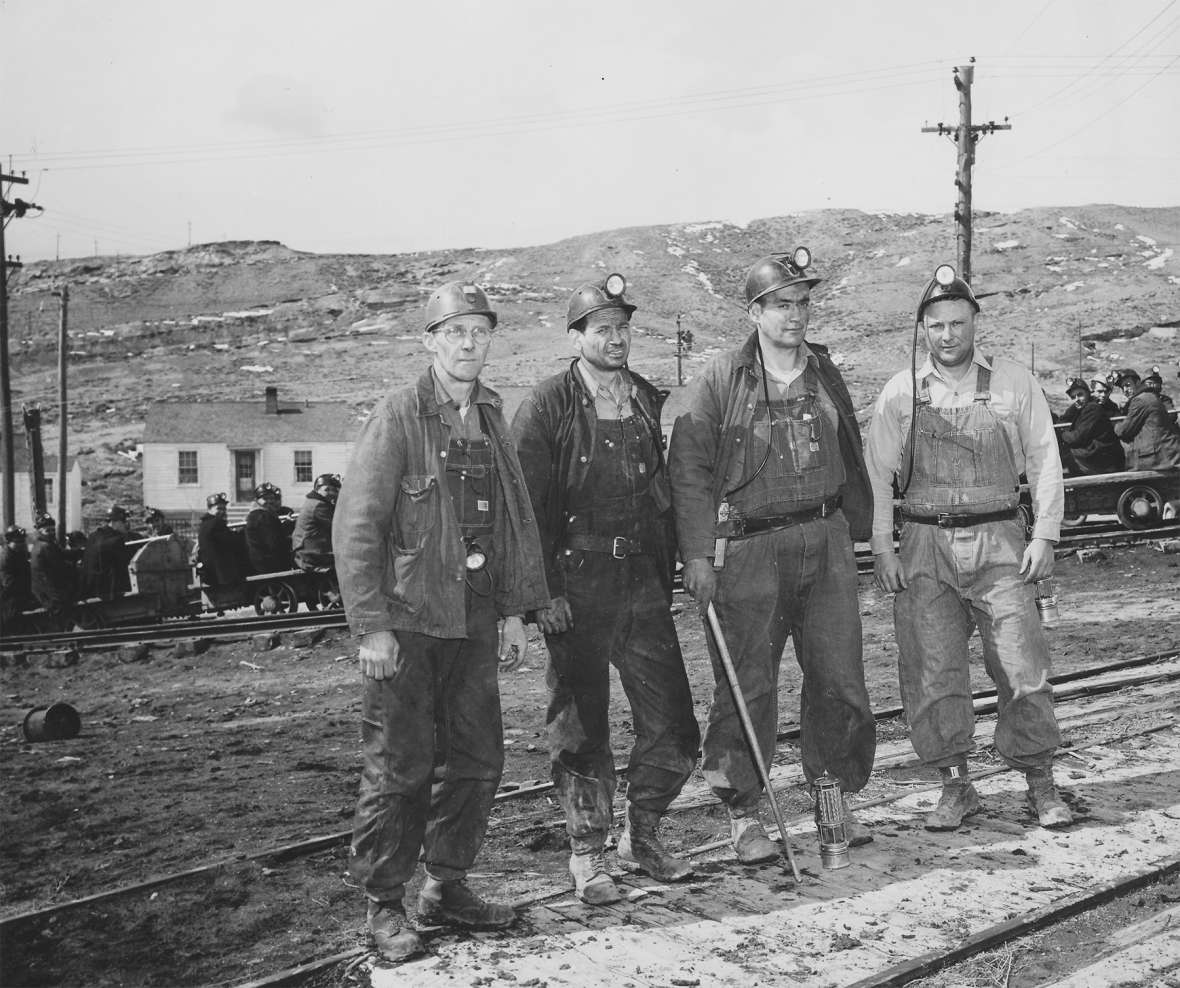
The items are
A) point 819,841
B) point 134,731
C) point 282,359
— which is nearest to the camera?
point 819,841

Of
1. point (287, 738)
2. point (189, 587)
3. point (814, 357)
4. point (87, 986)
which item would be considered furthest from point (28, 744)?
point (189, 587)

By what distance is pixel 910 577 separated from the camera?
5680mm

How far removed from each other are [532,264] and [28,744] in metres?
101

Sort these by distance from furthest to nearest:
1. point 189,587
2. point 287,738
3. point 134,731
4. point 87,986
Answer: point 189,587, point 134,731, point 287,738, point 87,986

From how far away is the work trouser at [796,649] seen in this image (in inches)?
207

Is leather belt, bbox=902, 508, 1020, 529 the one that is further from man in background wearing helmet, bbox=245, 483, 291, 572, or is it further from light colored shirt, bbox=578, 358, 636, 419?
man in background wearing helmet, bbox=245, 483, 291, 572

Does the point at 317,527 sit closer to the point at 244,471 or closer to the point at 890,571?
the point at 890,571

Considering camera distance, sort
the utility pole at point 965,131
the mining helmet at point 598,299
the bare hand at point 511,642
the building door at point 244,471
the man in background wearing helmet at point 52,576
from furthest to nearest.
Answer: the building door at point 244,471
the utility pole at point 965,131
the man in background wearing helmet at point 52,576
the mining helmet at point 598,299
the bare hand at point 511,642

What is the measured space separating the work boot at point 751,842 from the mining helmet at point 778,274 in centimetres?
219

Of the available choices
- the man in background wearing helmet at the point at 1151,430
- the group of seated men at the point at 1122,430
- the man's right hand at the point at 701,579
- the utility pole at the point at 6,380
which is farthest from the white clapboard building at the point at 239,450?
the man's right hand at the point at 701,579

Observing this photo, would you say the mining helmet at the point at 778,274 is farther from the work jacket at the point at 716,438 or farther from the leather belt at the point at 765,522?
the leather belt at the point at 765,522

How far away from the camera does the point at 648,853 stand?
4.97 meters

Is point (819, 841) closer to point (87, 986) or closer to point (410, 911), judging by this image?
point (410, 911)

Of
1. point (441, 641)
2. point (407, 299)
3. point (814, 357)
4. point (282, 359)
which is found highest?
point (407, 299)
